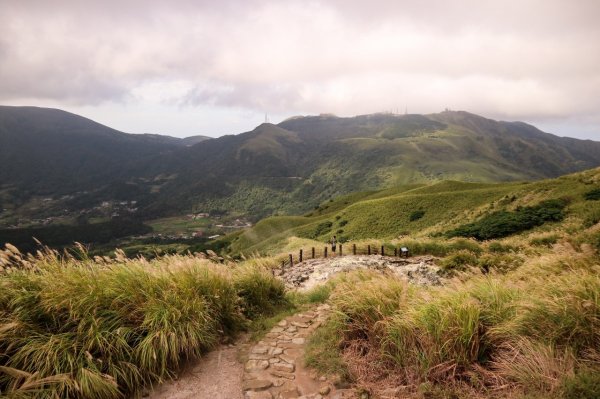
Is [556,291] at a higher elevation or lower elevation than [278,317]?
higher

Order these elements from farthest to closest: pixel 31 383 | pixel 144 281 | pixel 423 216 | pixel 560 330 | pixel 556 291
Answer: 1. pixel 423 216
2. pixel 144 281
3. pixel 556 291
4. pixel 560 330
5. pixel 31 383

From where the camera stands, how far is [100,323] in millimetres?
5449

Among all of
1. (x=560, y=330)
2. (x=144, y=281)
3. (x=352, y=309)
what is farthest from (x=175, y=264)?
(x=560, y=330)

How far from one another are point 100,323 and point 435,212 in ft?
165

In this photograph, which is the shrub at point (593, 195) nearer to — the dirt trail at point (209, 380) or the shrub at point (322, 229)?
the shrub at point (322, 229)

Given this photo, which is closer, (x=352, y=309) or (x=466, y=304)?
(x=466, y=304)

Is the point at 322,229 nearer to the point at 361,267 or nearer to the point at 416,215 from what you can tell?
the point at 416,215

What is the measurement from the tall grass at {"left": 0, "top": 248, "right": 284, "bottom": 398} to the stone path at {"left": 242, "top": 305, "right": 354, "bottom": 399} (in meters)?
1.07

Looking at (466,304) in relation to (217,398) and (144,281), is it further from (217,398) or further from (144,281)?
(144,281)

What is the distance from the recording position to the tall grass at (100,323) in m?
4.67

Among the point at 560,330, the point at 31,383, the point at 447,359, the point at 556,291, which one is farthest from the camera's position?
the point at 556,291

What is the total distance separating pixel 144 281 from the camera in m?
6.53

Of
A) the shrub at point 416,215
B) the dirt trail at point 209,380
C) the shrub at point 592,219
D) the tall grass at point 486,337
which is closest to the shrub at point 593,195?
the shrub at point 592,219

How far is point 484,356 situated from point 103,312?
21.9ft
